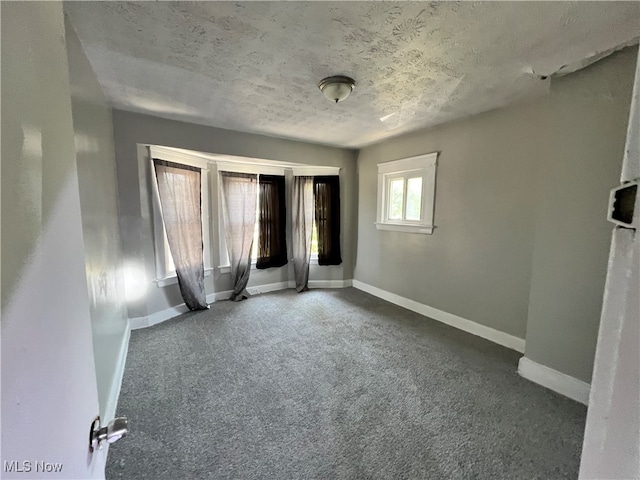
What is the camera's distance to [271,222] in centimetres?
427

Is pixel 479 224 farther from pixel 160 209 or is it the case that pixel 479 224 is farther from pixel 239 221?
pixel 160 209

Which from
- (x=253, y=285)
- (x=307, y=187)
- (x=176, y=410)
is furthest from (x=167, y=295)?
(x=307, y=187)

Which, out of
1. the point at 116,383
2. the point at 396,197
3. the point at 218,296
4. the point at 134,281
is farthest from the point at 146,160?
the point at 396,197

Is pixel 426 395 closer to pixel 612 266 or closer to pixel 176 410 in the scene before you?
pixel 176 410

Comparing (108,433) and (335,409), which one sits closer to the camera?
(108,433)

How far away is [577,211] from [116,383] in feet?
11.4

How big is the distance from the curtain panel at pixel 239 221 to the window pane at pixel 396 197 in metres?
2.03

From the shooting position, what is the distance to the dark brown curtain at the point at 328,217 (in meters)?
4.36

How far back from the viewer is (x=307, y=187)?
171 inches

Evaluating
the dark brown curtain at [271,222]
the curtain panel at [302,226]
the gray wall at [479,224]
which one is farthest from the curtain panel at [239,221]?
the gray wall at [479,224]

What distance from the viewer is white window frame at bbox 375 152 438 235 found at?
3.24 meters

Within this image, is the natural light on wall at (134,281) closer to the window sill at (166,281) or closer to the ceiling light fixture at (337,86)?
the window sill at (166,281)

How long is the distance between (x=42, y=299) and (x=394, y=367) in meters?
2.36

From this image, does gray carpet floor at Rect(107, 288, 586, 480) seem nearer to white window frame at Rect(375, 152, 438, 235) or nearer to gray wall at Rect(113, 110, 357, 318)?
gray wall at Rect(113, 110, 357, 318)
